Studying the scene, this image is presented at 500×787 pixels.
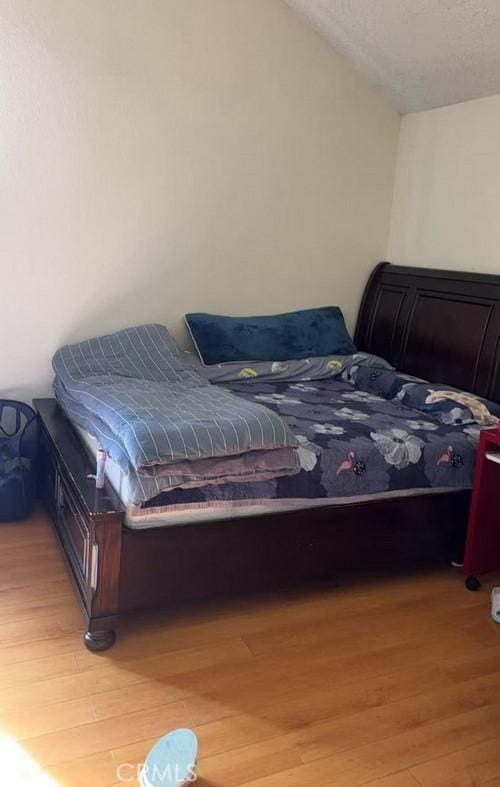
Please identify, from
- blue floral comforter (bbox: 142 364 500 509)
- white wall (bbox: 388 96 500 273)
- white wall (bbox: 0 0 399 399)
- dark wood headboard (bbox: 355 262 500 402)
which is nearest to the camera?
blue floral comforter (bbox: 142 364 500 509)

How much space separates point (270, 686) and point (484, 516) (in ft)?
3.46

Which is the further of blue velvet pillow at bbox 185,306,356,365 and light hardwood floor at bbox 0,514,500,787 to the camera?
blue velvet pillow at bbox 185,306,356,365

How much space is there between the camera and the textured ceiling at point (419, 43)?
2744 mm

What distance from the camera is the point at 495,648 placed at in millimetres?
2191

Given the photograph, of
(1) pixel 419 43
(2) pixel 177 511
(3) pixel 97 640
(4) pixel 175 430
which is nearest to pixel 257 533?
(2) pixel 177 511

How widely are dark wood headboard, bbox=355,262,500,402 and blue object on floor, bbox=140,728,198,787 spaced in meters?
1.94

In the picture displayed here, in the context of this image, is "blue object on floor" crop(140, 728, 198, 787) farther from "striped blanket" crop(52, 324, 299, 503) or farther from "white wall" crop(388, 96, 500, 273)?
"white wall" crop(388, 96, 500, 273)

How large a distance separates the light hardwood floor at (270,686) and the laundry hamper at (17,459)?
34cm

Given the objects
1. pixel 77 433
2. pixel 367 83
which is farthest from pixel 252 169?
pixel 77 433

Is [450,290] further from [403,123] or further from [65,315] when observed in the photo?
[65,315]

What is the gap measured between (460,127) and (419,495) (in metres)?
1.84

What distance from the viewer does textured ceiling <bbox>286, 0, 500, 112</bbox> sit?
9.00 ft

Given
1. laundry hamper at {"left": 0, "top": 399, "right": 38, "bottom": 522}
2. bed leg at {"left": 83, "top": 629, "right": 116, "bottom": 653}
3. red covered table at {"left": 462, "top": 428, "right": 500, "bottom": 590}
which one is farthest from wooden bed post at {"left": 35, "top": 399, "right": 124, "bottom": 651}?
red covered table at {"left": 462, "top": 428, "right": 500, "bottom": 590}

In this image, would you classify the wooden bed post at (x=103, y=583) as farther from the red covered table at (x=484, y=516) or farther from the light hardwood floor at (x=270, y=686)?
the red covered table at (x=484, y=516)
